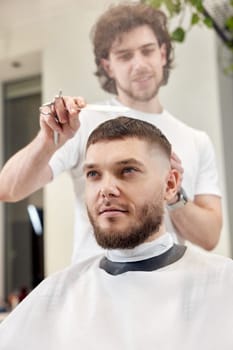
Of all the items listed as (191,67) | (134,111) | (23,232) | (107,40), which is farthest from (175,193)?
(23,232)

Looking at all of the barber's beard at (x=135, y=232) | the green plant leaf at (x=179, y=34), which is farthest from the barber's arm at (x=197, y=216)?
the green plant leaf at (x=179, y=34)

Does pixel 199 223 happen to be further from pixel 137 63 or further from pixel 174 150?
pixel 137 63

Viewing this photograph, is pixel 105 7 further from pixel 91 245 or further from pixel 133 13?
pixel 91 245

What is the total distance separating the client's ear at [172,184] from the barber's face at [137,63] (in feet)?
1.17

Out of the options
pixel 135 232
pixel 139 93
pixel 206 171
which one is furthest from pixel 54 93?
pixel 135 232

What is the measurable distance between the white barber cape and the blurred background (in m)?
0.43

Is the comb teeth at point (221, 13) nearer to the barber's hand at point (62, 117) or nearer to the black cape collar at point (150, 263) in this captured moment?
the barber's hand at point (62, 117)

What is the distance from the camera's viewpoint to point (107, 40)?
4.96ft

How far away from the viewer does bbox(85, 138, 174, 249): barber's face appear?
1091 millimetres

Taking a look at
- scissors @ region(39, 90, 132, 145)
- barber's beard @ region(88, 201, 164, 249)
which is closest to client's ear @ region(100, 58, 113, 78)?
scissors @ region(39, 90, 132, 145)

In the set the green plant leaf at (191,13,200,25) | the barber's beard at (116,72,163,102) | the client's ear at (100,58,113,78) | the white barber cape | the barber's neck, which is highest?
the green plant leaf at (191,13,200,25)

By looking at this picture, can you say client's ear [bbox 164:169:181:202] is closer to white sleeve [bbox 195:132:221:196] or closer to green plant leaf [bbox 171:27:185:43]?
white sleeve [bbox 195:132:221:196]

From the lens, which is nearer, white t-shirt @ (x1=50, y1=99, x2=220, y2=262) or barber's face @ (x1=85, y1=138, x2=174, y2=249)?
barber's face @ (x1=85, y1=138, x2=174, y2=249)

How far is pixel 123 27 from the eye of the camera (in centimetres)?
147
